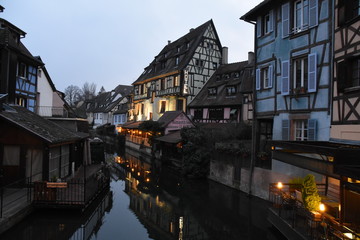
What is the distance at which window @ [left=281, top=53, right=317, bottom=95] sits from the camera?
12.2 metres

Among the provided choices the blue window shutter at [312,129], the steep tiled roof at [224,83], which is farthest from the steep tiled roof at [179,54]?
the blue window shutter at [312,129]

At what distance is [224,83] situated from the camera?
1182 inches

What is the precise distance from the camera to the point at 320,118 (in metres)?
12.0

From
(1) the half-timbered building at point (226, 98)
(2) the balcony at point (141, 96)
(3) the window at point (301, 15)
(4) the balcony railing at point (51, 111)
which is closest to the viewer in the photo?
(3) the window at point (301, 15)

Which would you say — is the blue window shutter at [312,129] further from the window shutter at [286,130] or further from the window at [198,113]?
the window at [198,113]

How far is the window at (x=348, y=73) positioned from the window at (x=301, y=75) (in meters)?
1.69

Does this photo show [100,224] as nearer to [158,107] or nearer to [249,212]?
Result: [249,212]

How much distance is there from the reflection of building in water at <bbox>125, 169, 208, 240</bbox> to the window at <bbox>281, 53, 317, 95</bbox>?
26.4 ft

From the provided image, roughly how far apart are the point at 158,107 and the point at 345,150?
32600 mm

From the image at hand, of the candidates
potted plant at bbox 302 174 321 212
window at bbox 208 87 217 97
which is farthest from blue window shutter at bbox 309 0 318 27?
window at bbox 208 87 217 97

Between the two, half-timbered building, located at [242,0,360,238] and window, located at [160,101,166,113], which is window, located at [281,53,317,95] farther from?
window, located at [160,101,166,113]

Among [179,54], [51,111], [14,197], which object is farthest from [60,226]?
[179,54]

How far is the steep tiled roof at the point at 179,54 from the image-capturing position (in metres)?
33.9

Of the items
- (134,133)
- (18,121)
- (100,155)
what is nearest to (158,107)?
(134,133)
